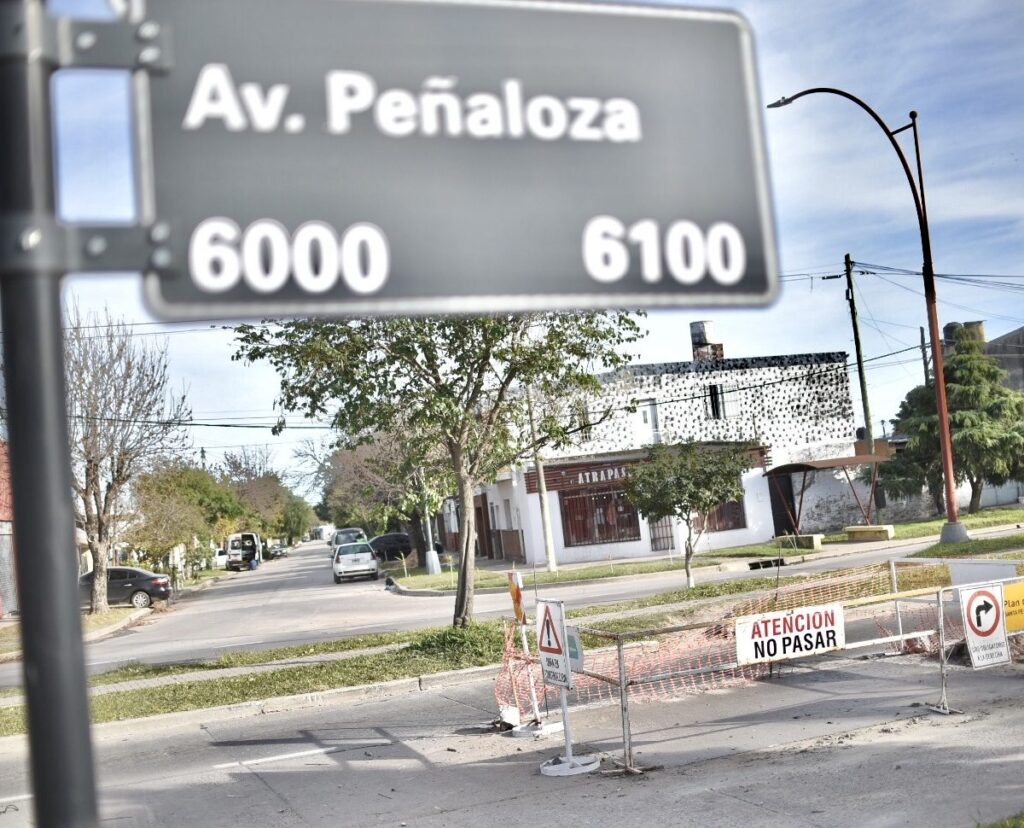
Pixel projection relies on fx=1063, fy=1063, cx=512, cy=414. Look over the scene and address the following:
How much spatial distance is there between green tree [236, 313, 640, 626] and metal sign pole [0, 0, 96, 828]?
479 inches

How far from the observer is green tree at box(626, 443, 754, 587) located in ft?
72.6

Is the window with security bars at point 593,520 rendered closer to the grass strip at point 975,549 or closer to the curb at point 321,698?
the grass strip at point 975,549

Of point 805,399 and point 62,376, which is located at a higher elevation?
point 805,399

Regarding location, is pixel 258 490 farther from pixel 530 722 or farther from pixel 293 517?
pixel 530 722

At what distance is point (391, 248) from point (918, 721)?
8.42 metres

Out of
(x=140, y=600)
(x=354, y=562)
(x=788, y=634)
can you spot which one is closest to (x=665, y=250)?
(x=788, y=634)

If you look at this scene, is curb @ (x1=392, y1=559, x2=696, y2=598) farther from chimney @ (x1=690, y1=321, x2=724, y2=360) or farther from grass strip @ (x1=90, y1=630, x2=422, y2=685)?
chimney @ (x1=690, y1=321, x2=724, y2=360)

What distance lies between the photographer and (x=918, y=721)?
916 cm

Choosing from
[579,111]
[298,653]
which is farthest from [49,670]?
[298,653]

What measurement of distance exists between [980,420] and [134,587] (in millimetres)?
31087

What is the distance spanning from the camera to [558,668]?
29.2 feet

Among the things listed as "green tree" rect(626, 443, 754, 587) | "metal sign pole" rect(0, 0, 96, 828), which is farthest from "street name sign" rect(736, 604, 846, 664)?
"green tree" rect(626, 443, 754, 587)

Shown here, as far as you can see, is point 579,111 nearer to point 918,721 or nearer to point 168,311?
point 168,311

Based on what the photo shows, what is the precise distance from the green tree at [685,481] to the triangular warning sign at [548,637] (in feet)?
43.4
